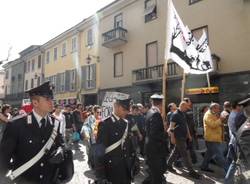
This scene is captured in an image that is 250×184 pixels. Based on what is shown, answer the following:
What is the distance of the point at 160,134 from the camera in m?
5.44

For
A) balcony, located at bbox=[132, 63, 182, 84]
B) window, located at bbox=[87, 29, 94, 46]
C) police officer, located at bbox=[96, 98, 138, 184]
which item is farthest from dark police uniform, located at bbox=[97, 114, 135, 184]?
window, located at bbox=[87, 29, 94, 46]

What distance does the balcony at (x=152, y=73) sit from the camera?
16.4 meters

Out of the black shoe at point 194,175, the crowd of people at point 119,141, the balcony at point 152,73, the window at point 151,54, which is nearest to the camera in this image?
the crowd of people at point 119,141

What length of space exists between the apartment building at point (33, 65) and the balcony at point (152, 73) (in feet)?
62.7

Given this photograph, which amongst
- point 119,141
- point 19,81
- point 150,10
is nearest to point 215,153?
point 119,141

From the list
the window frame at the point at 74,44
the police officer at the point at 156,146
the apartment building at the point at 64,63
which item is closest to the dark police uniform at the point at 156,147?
the police officer at the point at 156,146

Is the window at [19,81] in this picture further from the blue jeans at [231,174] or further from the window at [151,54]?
the blue jeans at [231,174]

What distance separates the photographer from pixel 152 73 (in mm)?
18016

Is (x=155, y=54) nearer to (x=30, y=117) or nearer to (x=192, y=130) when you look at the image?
(x=192, y=130)

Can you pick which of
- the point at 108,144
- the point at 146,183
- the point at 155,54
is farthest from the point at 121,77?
the point at 108,144

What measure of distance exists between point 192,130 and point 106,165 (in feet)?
18.8

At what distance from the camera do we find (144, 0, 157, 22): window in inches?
734

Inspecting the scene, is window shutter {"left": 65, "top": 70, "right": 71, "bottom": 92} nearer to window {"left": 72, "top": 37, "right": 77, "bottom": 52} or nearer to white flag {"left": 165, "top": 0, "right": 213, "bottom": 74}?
window {"left": 72, "top": 37, "right": 77, "bottom": 52}

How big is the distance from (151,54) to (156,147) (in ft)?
45.4
